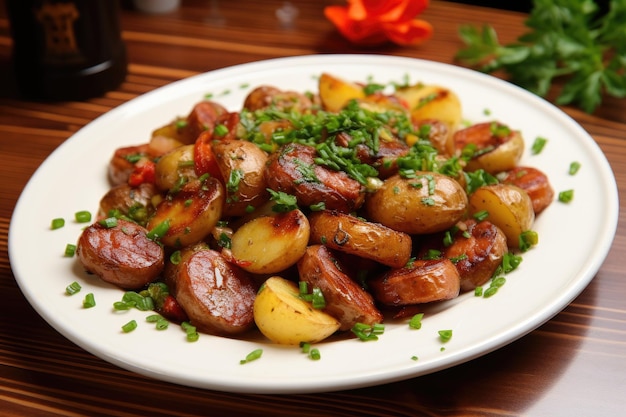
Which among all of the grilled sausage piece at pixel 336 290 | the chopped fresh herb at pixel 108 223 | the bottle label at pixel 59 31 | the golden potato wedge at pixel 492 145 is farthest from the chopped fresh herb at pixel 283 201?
the bottle label at pixel 59 31

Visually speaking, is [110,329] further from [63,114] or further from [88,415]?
[63,114]

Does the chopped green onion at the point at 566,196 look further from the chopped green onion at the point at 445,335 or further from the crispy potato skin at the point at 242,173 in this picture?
the crispy potato skin at the point at 242,173

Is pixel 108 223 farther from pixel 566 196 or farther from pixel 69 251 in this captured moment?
pixel 566 196

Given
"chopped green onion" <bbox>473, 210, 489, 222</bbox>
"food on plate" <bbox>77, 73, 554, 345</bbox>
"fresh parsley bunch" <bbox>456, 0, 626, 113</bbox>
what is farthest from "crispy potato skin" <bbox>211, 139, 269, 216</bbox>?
"fresh parsley bunch" <bbox>456, 0, 626, 113</bbox>

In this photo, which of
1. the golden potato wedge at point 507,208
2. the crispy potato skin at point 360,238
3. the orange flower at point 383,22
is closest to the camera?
the crispy potato skin at point 360,238

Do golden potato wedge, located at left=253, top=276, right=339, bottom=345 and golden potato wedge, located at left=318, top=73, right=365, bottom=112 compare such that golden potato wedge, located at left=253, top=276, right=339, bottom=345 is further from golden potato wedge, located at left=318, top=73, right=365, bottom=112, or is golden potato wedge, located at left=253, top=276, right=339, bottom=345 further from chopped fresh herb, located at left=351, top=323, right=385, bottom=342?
golden potato wedge, located at left=318, top=73, right=365, bottom=112

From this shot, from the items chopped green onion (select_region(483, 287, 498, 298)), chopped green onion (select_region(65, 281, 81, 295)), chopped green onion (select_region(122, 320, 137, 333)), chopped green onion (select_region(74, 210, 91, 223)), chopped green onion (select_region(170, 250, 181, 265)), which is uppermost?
chopped green onion (select_region(483, 287, 498, 298))

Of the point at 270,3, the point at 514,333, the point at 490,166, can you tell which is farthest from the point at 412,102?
the point at 270,3
